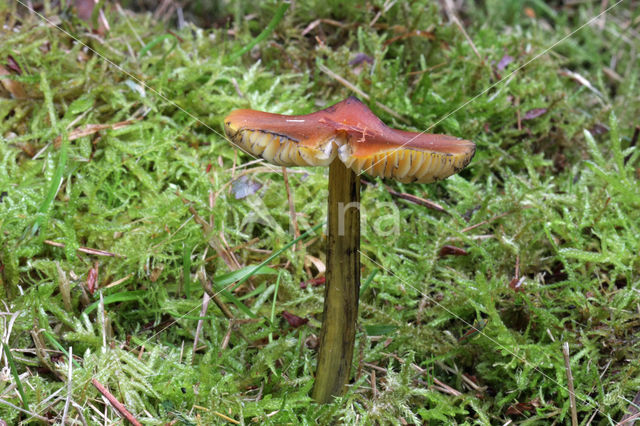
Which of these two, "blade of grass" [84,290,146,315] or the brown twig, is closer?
"blade of grass" [84,290,146,315]

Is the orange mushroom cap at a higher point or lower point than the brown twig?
higher

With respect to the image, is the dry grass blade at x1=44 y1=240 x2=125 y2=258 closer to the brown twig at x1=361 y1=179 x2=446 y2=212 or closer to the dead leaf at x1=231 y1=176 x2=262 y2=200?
the dead leaf at x1=231 y1=176 x2=262 y2=200

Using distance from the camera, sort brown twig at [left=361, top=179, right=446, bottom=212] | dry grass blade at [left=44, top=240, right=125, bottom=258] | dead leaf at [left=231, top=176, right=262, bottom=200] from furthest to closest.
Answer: brown twig at [left=361, top=179, right=446, bottom=212], dead leaf at [left=231, top=176, right=262, bottom=200], dry grass blade at [left=44, top=240, right=125, bottom=258]

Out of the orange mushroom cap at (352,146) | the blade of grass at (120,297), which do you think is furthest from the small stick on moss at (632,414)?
the blade of grass at (120,297)

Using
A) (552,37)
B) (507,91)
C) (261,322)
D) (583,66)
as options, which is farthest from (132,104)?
(583,66)

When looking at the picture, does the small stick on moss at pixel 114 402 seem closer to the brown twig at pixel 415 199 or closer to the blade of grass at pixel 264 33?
the brown twig at pixel 415 199

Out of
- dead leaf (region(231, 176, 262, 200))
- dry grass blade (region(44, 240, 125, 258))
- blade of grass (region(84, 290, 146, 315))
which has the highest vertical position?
dead leaf (region(231, 176, 262, 200))

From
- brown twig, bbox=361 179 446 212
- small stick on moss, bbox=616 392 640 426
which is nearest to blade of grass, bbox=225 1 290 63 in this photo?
brown twig, bbox=361 179 446 212

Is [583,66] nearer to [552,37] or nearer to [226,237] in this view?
[552,37]
